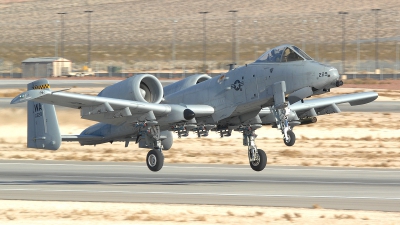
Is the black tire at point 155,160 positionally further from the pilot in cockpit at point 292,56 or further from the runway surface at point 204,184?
the pilot in cockpit at point 292,56

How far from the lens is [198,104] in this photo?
2383 centimetres

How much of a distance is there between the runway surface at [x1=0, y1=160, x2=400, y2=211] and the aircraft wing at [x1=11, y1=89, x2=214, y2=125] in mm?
2230

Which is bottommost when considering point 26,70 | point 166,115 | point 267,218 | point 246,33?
point 267,218

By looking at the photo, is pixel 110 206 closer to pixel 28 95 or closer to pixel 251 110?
pixel 28 95

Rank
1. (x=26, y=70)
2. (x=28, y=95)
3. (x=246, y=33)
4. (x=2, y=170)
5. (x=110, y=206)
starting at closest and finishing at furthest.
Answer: (x=110, y=206) → (x=28, y=95) → (x=2, y=170) → (x=26, y=70) → (x=246, y=33)

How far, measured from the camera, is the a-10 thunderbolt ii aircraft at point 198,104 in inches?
852

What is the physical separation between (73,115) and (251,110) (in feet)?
69.4

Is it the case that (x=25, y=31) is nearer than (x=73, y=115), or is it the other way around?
(x=73, y=115)

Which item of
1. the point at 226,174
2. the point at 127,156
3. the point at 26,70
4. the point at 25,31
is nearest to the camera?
the point at 226,174

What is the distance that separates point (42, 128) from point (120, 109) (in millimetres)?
3970

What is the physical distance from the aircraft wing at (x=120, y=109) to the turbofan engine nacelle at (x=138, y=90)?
0.69 meters

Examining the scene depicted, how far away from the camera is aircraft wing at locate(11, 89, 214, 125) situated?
862 inches

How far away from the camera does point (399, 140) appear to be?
39.8m

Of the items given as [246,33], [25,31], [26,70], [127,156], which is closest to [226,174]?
[127,156]
